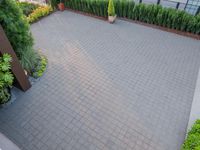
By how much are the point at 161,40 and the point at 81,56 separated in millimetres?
3501

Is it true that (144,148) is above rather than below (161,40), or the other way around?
below

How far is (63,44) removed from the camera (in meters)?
6.74

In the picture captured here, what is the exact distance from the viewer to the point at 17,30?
173 inches

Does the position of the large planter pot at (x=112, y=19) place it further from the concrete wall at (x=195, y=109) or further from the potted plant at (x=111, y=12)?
the concrete wall at (x=195, y=109)

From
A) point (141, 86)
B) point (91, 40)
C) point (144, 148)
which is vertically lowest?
point (144, 148)

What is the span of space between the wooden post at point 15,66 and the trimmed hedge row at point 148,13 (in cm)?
536

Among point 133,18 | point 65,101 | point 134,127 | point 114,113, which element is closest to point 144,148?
point 134,127

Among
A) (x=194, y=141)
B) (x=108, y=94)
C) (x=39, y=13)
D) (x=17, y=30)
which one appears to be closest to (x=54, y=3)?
(x=39, y=13)

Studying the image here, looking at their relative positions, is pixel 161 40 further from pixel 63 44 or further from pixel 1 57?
pixel 1 57

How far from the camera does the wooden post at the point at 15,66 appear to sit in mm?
3789

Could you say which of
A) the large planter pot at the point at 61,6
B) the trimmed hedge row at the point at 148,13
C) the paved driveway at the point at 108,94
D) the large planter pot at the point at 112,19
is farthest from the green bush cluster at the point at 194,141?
the large planter pot at the point at 61,6

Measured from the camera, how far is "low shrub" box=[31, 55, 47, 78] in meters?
5.29

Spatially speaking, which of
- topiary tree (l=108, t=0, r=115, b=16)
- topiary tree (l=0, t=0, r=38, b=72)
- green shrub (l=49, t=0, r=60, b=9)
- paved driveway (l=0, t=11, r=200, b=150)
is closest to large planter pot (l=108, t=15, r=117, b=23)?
topiary tree (l=108, t=0, r=115, b=16)

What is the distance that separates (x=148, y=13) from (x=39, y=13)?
5415 mm
